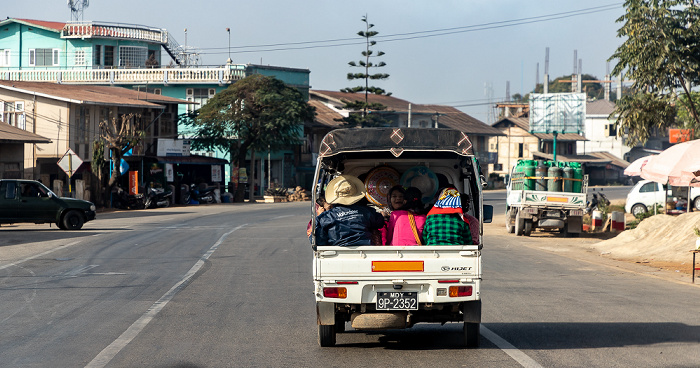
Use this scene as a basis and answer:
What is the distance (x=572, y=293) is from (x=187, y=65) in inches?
2268

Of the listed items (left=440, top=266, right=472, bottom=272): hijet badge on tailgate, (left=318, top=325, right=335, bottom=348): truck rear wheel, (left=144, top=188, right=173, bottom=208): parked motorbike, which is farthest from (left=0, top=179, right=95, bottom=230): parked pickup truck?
(left=440, top=266, right=472, bottom=272): hijet badge on tailgate

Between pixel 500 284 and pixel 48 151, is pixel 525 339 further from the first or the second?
pixel 48 151

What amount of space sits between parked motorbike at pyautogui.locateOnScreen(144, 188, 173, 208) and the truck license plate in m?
38.7

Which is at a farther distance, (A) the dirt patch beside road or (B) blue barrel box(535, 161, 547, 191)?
(B) blue barrel box(535, 161, 547, 191)

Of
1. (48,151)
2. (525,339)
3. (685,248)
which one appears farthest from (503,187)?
(525,339)

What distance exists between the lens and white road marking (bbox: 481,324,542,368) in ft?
24.7

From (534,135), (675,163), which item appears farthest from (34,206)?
(534,135)

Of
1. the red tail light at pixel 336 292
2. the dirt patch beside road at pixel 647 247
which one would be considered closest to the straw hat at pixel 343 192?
the red tail light at pixel 336 292

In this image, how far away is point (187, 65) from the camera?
6688cm

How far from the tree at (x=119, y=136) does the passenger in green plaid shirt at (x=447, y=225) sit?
37710mm

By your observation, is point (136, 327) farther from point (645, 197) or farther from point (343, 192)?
point (645, 197)

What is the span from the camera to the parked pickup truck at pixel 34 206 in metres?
26.4

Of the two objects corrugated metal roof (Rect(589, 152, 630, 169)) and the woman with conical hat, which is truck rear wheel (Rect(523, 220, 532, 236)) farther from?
corrugated metal roof (Rect(589, 152, 630, 169))

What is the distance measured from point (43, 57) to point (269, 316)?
6195 cm
